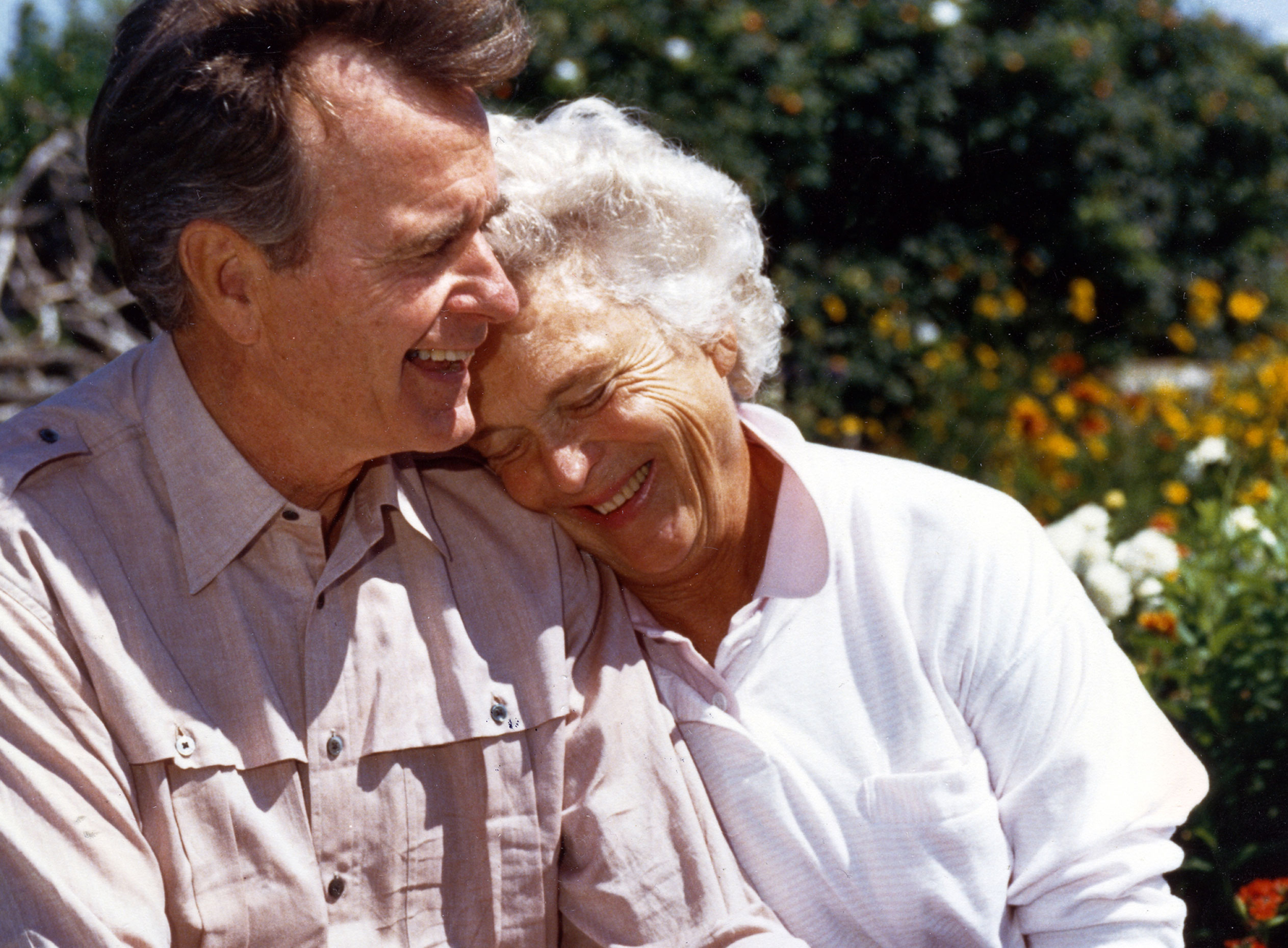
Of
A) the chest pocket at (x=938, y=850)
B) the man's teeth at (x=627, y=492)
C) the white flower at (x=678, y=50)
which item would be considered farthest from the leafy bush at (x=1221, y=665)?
the white flower at (x=678, y=50)

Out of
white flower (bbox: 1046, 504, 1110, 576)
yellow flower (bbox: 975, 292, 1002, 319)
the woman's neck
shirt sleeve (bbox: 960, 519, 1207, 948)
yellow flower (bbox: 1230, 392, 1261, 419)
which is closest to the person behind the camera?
shirt sleeve (bbox: 960, 519, 1207, 948)

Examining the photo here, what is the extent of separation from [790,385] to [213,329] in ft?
14.1

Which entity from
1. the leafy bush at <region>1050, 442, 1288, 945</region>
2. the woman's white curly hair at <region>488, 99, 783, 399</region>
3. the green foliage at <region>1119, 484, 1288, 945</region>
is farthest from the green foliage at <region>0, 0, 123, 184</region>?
the green foliage at <region>1119, 484, 1288, 945</region>

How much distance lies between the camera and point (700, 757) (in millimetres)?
2260

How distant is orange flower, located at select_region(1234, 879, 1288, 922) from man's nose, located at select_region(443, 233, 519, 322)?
6.01ft

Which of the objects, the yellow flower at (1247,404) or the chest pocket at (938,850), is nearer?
the chest pocket at (938,850)

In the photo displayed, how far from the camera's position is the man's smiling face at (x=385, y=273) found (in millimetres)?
1888

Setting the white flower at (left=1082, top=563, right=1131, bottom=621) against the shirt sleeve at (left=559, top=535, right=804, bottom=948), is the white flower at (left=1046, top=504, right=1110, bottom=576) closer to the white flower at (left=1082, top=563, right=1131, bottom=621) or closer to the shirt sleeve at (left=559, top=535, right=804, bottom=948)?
the white flower at (left=1082, top=563, right=1131, bottom=621)

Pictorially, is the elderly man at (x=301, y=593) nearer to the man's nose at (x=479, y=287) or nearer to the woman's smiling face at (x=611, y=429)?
the man's nose at (x=479, y=287)

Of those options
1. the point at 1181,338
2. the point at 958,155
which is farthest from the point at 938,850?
the point at 1181,338

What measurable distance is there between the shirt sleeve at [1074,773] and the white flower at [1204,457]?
77.9 inches

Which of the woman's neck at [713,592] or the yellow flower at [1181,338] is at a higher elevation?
the woman's neck at [713,592]

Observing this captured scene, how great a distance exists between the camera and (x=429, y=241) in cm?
196

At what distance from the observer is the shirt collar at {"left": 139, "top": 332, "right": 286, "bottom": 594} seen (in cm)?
197
